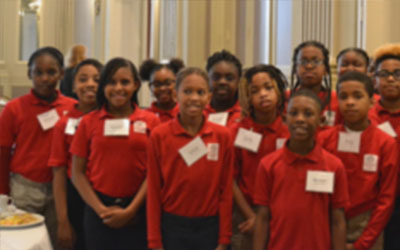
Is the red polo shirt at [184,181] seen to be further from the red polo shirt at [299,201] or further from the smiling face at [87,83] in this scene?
the smiling face at [87,83]

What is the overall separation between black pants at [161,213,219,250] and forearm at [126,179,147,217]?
216 mm

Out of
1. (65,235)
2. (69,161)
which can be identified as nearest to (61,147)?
(69,161)

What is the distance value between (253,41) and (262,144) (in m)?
4.42

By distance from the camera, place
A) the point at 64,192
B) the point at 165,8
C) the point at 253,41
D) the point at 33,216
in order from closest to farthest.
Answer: the point at 33,216, the point at 64,192, the point at 253,41, the point at 165,8

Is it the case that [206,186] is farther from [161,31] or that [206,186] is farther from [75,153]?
[161,31]

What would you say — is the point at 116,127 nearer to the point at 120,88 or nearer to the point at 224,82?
the point at 120,88

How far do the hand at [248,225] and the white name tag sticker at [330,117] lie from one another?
2.45ft

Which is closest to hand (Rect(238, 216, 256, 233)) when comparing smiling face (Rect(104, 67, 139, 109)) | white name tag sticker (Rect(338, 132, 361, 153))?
white name tag sticker (Rect(338, 132, 361, 153))

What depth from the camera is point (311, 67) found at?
3.04 m

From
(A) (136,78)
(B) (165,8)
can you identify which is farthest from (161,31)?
(A) (136,78)

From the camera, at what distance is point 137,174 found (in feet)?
9.02

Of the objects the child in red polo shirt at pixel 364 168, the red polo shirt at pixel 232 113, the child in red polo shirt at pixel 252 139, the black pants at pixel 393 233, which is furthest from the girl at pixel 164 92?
the black pants at pixel 393 233

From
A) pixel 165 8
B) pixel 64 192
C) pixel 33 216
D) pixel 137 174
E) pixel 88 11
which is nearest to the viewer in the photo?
pixel 33 216

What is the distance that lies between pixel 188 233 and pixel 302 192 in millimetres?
604
